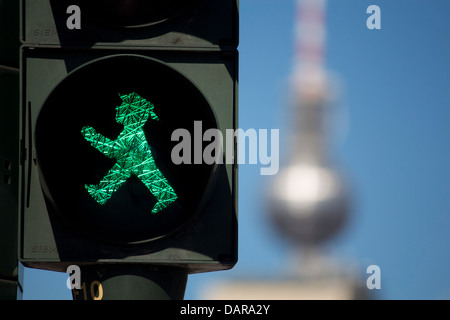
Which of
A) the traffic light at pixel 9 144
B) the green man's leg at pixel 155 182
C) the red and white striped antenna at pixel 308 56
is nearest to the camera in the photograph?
the green man's leg at pixel 155 182

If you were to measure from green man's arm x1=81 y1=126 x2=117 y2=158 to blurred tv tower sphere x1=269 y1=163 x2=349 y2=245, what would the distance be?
358 feet

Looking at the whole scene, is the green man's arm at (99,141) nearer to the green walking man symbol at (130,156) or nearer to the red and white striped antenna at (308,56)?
the green walking man symbol at (130,156)

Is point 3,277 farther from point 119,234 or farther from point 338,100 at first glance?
point 338,100

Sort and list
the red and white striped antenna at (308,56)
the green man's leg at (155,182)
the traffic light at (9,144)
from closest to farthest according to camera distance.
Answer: the green man's leg at (155,182) < the traffic light at (9,144) < the red and white striped antenna at (308,56)

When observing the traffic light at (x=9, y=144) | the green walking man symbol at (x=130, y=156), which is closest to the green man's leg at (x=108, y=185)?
the green walking man symbol at (x=130, y=156)

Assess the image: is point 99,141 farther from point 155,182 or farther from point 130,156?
point 155,182

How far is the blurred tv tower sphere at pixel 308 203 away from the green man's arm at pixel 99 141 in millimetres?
109265

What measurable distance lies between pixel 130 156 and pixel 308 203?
115204mm

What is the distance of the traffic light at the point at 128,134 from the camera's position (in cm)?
427

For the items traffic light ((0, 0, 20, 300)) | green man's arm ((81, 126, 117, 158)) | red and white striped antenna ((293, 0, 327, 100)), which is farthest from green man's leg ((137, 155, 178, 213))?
red and white striped antenna ((293, 0, 327, 100))

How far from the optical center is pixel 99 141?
4.30 m
